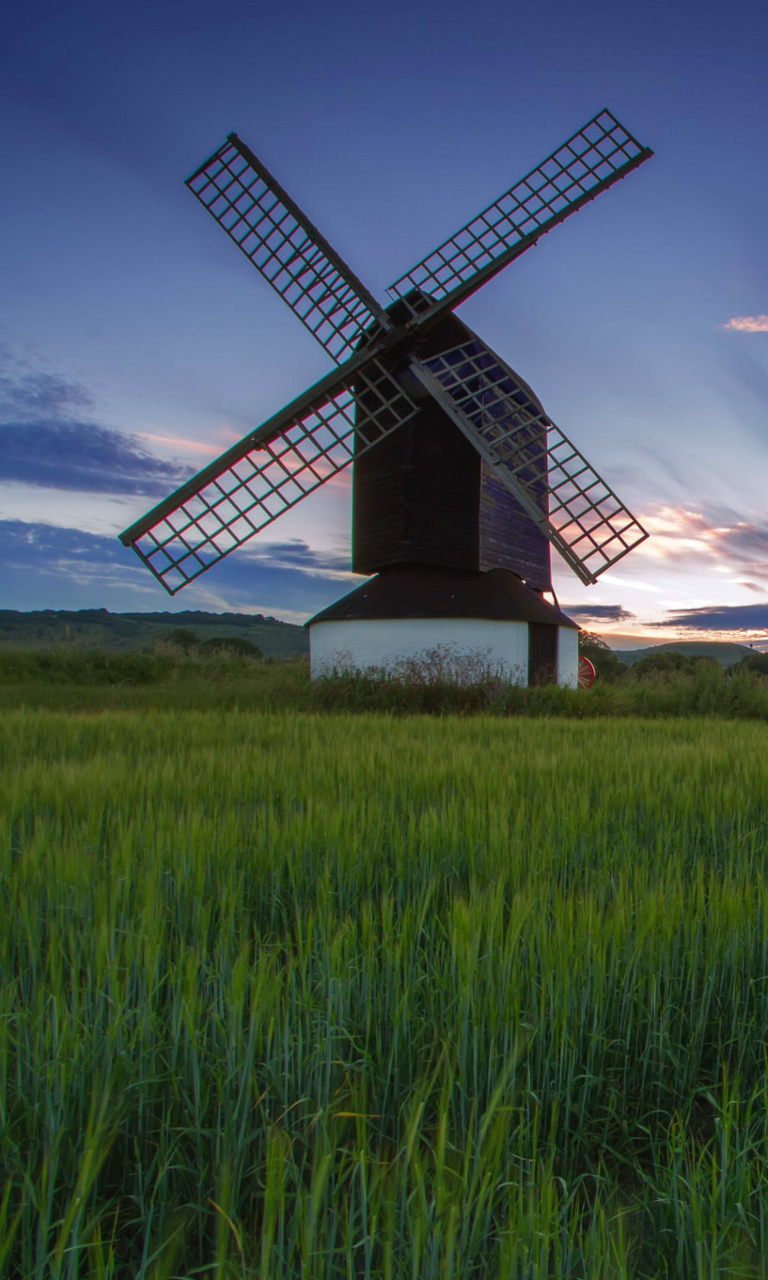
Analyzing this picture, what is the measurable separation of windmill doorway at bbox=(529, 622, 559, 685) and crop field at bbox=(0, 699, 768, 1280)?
14.5 m

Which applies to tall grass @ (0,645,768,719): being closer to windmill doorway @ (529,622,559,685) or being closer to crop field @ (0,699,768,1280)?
windmill doorway @ (529,622,559,685)

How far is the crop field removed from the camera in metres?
1.01

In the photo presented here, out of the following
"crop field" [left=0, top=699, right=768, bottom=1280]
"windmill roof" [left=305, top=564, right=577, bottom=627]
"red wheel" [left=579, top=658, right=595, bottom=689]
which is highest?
"windmill roof" [left=305, top=564, right=577, bottom=627]

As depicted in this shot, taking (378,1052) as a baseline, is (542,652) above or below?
above

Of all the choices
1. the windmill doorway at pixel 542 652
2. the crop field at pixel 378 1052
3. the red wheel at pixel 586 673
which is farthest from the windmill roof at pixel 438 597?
the crop field at pixel 378 1052

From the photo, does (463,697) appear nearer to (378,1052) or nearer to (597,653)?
(378,1052)

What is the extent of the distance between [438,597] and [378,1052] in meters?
15.6

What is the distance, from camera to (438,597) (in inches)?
666

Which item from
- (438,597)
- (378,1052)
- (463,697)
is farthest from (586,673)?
(378,1052)

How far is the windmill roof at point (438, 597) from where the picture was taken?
55.1 ft

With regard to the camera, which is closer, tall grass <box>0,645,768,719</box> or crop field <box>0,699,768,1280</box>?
crop field <box>0,699,768,1280</box>

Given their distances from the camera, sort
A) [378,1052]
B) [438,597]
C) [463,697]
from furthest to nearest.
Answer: [438,597], [463,697], [378,1052]

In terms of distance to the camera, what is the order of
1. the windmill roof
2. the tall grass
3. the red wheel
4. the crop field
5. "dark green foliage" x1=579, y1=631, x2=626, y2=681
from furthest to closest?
"dark green foliage" x1=579, y1=631, x2=626, y2=681
the red wheel
the windmill roof
the tall grass
the crop field

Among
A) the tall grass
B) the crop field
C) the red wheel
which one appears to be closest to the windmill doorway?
the tall grass
